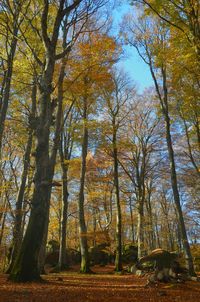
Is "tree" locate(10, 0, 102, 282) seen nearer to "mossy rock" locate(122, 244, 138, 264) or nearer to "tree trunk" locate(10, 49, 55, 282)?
"tree trunk" locate(10, 49, 55, 282)

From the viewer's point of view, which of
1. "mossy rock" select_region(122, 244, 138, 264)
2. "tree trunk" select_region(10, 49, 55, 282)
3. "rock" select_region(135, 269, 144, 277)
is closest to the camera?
"tree trunk" select_region(10, 49, 55, 282)

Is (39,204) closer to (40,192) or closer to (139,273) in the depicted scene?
(40,192)

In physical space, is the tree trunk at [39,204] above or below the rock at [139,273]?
above

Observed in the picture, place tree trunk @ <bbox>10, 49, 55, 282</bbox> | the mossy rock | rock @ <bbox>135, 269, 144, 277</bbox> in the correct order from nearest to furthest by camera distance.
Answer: tree trunk @ <bbox>10, 49, 55, 282</bbox> < rock @ <bbox>135, 269, 144, 277</bbox> < the mossy rock

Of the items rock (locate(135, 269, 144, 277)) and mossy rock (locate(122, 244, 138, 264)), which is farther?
mossy rock (locate(122, 244, 138, 264))

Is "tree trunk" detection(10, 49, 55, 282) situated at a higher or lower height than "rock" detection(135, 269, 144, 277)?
higher

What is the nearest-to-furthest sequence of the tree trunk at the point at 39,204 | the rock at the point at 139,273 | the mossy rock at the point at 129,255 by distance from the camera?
the tree trunk at the point at 39,204 → the rock at the point at 139,273 → the mossy rock at the point at 129,255

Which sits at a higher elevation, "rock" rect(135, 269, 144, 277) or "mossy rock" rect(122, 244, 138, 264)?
"mossy rock" rect(122, 244, 138, 264)

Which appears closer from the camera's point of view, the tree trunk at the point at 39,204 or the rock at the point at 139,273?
the tree trunk at the point at 39,204

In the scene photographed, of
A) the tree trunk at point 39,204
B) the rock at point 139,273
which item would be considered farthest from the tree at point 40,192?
the rock at point 139,273

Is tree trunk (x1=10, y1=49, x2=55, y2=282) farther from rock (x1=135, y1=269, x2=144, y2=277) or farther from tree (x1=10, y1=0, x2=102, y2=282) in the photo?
rock (x1=135, y1=269, x2=144, y2=277)

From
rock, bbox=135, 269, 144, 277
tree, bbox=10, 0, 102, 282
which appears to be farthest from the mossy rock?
tree, bbox=10, 0, 102, 282

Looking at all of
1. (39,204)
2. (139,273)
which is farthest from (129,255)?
(39,204)

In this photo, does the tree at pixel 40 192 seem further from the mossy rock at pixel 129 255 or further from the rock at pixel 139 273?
the mossy rock at pixel 129 255
